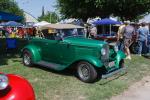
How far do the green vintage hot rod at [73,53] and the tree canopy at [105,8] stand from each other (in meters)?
13.5

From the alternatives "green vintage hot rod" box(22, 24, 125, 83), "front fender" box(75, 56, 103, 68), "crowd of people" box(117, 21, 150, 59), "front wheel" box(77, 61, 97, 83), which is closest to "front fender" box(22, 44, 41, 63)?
"green vintage hot rod" box(22, 24, 125, 83)

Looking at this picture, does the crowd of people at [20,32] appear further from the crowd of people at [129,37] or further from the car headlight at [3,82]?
the car headlight at [3,82]

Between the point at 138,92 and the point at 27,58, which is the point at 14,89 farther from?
the point at 27,58

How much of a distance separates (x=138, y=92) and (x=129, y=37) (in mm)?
6069

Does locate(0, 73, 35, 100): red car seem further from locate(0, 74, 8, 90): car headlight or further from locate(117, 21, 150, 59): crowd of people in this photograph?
locate(117, 21, 150, 59): crowd of people

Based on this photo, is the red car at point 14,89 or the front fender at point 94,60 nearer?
the red car at point 14,89

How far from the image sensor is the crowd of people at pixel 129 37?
13.6 m

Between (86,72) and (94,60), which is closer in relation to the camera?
(94,60)

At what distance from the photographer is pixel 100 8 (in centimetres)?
2403

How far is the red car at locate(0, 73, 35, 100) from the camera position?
12.2 feet

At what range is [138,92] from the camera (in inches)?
310

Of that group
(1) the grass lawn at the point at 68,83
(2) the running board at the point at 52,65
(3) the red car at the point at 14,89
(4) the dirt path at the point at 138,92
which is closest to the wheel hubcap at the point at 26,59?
(1) the grass lawn at the point at 68,83

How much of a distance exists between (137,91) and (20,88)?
4.59 metres

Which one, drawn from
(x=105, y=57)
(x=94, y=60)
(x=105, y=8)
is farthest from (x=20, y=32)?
(x=94, y=60)
